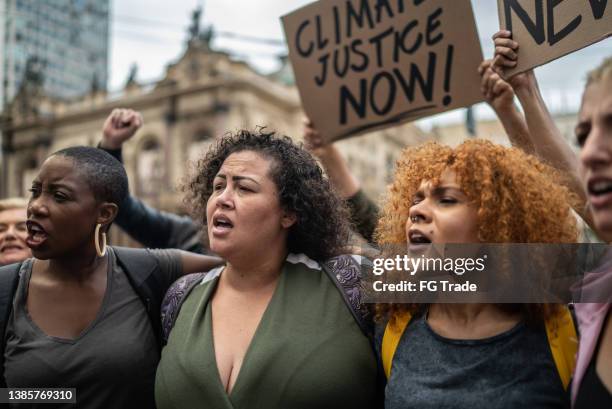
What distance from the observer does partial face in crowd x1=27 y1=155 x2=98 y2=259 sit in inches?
95.1

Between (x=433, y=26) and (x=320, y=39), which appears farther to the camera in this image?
(x=320, y=39)

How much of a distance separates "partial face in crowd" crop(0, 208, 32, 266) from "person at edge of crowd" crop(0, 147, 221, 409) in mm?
940

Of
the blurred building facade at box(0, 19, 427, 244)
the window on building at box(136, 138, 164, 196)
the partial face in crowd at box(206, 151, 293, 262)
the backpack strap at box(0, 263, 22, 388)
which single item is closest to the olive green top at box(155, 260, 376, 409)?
the partial face in crowd at box(206, 151, 293, 262)

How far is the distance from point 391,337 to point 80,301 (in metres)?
1.25

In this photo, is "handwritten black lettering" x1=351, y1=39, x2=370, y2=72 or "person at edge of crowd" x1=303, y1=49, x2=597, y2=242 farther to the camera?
"handwritten black lettering" x1=351, y1=39, x2=370, y2=72

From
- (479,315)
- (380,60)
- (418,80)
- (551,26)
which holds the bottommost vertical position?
(479,315)

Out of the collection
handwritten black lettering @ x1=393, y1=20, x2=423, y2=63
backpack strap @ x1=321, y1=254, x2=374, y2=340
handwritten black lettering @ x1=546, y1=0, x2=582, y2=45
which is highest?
handwritten black lettering @ x1=393, y1=20, x2=423, y2=63

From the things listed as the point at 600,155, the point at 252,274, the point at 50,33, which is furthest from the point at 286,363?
the point at 50,33

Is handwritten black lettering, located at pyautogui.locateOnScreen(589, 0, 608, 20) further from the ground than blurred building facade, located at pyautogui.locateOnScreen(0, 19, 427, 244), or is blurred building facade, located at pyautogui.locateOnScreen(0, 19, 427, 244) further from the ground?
blurred building facade, located at pyautogui.locateOnScreen(0, 19, 427, 244)

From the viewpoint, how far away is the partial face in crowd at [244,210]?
2471 millimetres

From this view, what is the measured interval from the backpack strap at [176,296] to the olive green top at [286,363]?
0.10 metres

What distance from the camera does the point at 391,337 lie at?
2.12 m

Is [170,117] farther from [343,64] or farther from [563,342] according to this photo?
[563,342]

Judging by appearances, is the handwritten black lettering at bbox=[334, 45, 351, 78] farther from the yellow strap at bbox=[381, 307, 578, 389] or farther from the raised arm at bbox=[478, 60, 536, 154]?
the yellow strap at bbox=[381, 307, 578, 389]
